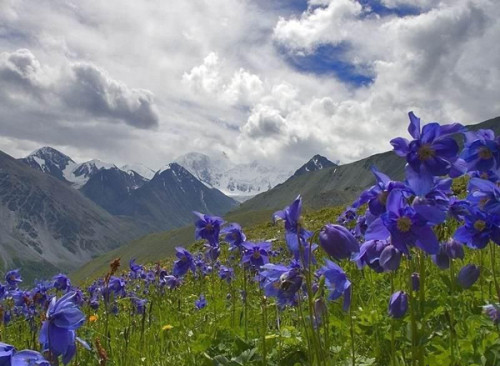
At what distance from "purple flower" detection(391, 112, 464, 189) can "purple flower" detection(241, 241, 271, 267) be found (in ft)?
8.54

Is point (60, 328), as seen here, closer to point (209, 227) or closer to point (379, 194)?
point (379, 194)

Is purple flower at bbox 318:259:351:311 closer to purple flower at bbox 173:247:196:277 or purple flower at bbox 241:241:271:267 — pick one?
purple flower at bbox 241:241:271:267

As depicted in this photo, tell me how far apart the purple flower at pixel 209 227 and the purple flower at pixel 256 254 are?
61 cm

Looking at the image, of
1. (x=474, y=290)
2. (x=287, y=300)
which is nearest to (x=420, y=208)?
(x=287, y=300)

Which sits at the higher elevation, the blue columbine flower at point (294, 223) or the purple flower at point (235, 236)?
the purple flower at point (235, 236)

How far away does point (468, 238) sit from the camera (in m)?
2.90

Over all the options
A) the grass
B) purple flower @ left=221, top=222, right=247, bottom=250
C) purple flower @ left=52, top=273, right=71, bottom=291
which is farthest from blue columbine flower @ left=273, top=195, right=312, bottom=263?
purple flower @ left=52, top=273, right=71, bottom=291

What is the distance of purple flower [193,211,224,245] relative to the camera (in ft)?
18.7

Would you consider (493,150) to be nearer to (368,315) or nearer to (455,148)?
(455,148)

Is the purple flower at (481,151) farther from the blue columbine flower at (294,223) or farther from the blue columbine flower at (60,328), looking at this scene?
the blue columbine flower at (60,328)

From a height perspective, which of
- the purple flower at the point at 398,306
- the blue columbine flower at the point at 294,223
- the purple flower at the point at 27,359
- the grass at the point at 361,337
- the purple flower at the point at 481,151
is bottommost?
the grass at the point at 361,337

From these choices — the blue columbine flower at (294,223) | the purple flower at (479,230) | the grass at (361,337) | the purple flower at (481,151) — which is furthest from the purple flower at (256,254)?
the purple flower at (481,151)

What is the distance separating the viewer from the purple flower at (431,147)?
104 inches

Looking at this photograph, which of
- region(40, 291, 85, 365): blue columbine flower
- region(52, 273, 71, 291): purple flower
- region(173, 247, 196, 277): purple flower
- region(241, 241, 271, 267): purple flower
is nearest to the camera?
region(40, 291, 85, 365): blue columbine flower
